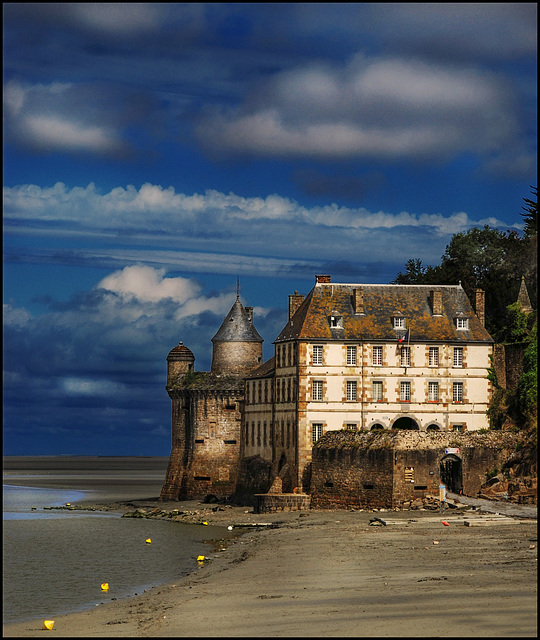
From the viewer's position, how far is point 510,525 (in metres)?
49.8

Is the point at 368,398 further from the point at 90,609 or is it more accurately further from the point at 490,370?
the point at 90,609

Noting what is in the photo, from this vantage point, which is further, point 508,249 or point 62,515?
point 508,249

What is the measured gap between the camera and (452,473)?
63125 millimetres

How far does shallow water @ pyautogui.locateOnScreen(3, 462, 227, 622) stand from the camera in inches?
1662

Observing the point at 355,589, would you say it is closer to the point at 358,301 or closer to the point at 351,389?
the point at 351,389

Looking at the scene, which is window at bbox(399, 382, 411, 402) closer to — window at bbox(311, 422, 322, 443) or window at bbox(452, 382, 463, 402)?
window at bbox(452, 382, 463, 402)

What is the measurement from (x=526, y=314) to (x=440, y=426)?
28.9 feet

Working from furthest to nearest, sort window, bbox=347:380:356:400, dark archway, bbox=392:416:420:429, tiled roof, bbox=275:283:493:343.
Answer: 1. dark archway, bbox=392:416:420:429
2. tiled roof, bbox=275:283:493:343
3. window, bbox=347:380:356:400

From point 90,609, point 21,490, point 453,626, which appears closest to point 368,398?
point 90,609

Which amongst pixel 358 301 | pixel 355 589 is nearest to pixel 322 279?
pixel 358 301

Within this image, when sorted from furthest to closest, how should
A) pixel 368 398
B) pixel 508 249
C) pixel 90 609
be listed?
pixel 508 249
pixel 368 398
pixel 90 609

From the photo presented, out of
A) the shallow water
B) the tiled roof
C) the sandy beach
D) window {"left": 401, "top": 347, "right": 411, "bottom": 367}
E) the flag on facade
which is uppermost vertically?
the tiled roof

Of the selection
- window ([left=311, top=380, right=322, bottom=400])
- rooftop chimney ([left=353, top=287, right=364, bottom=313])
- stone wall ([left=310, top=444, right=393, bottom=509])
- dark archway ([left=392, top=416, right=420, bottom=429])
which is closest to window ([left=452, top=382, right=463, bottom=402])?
dark archway ([left=392, top=416, right=420, bottom=429])

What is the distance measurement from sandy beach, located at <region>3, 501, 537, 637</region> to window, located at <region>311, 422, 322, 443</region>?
52.0 feet
